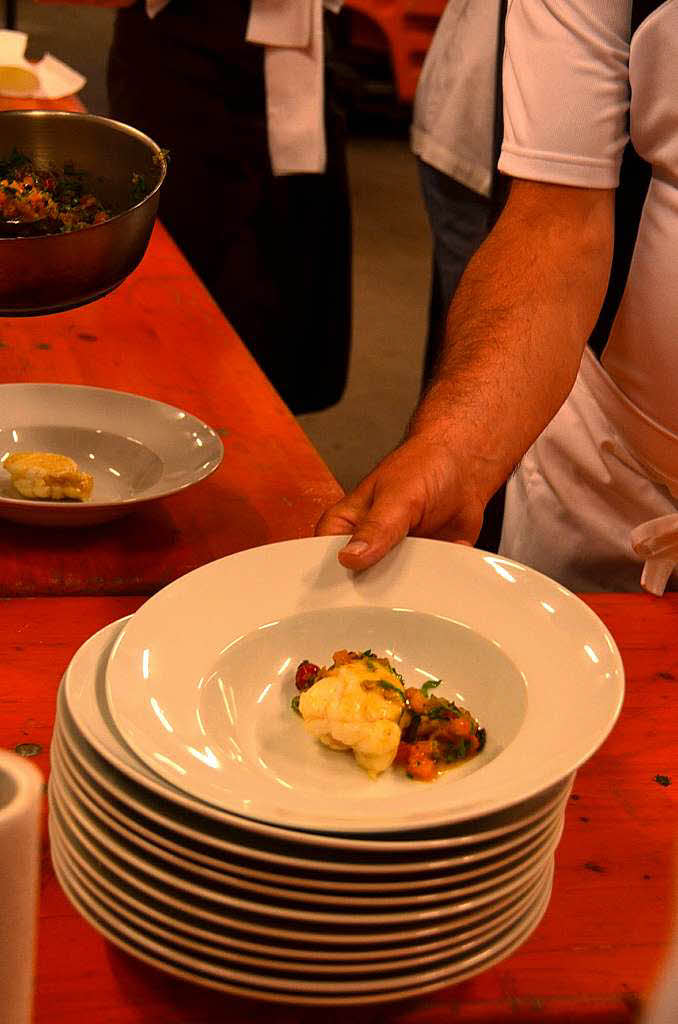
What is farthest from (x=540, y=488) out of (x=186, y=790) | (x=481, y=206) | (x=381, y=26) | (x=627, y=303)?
(x=381, y=26)

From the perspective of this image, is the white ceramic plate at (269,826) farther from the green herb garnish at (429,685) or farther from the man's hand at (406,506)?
the man's hand at (406,506)

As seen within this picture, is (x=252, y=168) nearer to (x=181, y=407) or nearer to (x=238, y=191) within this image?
(x=238, y=191)

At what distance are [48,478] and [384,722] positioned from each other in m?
0.47

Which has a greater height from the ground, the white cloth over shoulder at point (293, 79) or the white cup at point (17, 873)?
the white cup at point (17, 873)

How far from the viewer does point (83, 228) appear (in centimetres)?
93

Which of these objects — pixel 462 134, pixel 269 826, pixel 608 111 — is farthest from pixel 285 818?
pixel 462 134

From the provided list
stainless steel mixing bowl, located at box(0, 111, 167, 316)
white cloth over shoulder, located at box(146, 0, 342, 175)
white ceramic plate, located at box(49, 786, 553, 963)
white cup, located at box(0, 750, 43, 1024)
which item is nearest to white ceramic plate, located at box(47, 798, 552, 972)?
white ceramic plate, located at box(49, 786, 553, 963)

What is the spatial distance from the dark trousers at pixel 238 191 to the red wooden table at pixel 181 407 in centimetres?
76

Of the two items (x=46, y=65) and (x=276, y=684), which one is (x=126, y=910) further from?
(x=46, y=65)

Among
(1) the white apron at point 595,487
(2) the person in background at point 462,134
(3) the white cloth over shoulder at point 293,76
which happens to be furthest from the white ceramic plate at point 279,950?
(3) the white cloth over shoulder at point 293,76

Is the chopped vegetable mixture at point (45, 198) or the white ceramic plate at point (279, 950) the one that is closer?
the white ceramic plate at point (279, 950)

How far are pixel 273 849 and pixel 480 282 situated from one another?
81 cm

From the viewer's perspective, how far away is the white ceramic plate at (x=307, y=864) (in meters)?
0.67

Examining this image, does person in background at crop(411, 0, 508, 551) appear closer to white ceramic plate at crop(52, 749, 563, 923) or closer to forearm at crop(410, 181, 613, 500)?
forearm at crop(410, 181, 613, 500)
